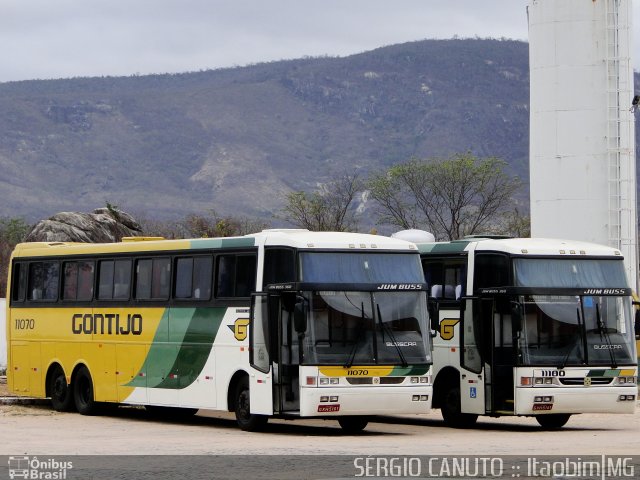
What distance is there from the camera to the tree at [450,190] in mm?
84062

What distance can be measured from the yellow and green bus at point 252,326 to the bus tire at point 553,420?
339cm

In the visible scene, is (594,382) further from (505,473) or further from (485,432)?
(505,473)

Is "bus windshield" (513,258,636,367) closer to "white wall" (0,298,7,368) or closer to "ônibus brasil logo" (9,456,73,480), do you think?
"ônibus brasil logo" (9,456,73,480)

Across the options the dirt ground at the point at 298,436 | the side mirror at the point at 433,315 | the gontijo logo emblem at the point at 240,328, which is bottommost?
the dirt ground at the point at 298,436

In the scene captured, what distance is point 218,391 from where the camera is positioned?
80.0ft

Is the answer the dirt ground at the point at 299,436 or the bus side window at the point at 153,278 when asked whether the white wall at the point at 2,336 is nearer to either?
the dirt ground at the point at 299,436

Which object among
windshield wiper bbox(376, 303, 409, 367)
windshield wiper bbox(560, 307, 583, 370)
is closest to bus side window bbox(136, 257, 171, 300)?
windshield wiper bbox(376, 303, 409, 367)

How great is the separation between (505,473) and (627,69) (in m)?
28.3

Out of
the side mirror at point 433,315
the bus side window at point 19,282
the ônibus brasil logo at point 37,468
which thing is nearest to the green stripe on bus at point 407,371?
the side mirror at point 433,315

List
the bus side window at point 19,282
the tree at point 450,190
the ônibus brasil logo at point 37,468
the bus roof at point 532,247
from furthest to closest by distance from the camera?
1. the tree at point 450,190
2. the bus side window at point 19,282
3. the bus roof at point 532,247
4. the ônibus brasil logo at point 37,468

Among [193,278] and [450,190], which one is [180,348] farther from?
[450,190]

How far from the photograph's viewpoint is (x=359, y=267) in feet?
75.6

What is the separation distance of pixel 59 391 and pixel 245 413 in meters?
6.93

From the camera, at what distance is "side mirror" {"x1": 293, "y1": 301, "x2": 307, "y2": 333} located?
22.1 m
